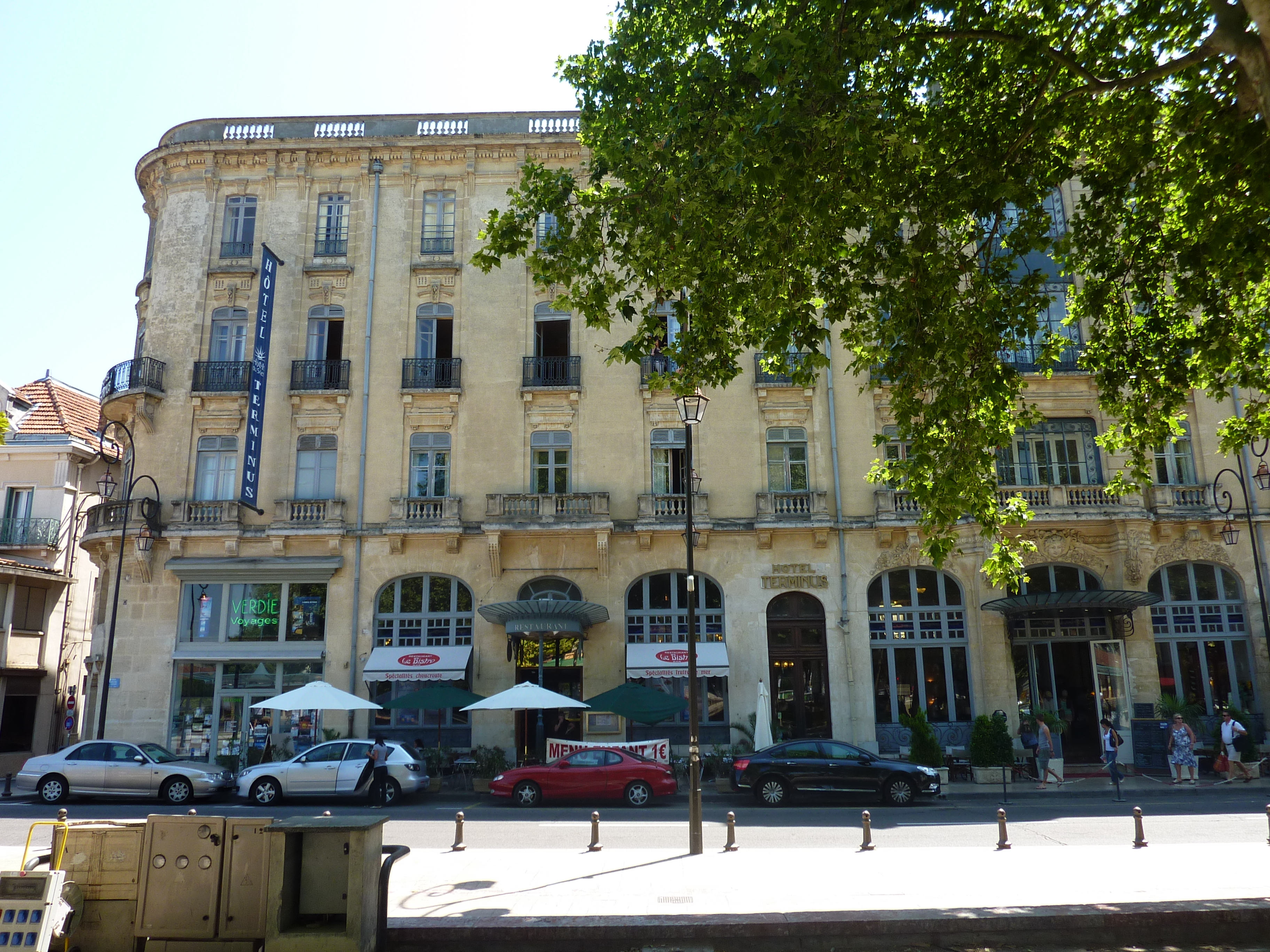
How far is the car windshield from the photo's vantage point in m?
21.1

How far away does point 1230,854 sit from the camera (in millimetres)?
12781

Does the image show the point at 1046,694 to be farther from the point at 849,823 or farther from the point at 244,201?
the point at 244,201

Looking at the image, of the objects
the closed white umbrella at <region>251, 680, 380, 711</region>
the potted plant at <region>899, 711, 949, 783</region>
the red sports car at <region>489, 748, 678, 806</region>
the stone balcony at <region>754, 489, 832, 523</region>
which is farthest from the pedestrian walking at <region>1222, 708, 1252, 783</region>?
the closed white umbrella at <region>251, 680, 380, 711</region>

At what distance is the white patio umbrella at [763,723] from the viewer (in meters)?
23.4

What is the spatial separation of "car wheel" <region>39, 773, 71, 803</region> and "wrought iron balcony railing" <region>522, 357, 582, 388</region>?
15463 millimetres

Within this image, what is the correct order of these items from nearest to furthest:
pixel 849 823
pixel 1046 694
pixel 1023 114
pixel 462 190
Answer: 1. pixel 1023 114
2. pixel 849 823
3. pixel 1046 694
4. pixel 462 190

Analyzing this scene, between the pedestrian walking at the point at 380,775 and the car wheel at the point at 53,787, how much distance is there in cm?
700

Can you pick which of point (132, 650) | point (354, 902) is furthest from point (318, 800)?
point (354, 902)

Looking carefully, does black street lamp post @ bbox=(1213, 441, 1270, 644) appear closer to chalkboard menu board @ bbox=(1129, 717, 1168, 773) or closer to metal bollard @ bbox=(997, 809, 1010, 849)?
chalkboard menu board @ bbox=(1129, 717, 1168, 773)

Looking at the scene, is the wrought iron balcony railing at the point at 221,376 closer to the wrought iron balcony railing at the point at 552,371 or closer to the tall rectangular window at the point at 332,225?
the tall rectangular window at the point at 332,225

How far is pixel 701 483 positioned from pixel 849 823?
12.2 meters

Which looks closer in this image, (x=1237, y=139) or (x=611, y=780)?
(x=1237, y=139)

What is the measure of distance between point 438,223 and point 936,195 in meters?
20.5

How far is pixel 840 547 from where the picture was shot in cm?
2691
